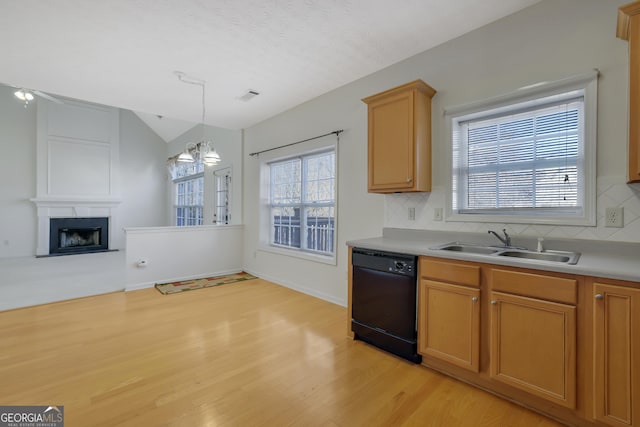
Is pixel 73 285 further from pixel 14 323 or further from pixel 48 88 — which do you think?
pixel 48 88

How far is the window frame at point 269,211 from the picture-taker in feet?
→ 12.2

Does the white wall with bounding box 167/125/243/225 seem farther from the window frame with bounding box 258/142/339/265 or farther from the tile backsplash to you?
the tile backsplash

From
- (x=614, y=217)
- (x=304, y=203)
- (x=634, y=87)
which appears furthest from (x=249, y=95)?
(x=614, y=217)

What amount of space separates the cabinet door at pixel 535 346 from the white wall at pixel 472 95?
725 millimetres

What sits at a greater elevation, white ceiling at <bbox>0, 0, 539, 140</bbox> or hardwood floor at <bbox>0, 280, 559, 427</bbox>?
white ceiling at <bbox>0, 0, 539, 140</bbox>

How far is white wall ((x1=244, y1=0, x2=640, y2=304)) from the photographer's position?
1915 mm

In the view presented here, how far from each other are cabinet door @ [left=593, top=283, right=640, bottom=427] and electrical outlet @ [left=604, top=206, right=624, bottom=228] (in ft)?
2.24

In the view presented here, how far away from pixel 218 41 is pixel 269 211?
289cm

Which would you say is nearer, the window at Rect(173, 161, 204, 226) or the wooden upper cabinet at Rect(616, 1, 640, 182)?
the wooden upper cabinet at Rect(616, 1, 640, 182)

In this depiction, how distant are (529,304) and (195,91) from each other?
412 cm

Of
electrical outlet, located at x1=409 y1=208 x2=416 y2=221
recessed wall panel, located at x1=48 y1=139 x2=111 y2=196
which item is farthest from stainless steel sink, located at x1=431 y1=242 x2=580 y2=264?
recessed wall panel, located at x1=48 y1=139 x2=111 y2=196

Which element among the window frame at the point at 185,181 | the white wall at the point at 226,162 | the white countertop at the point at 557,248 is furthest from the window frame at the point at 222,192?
the white countertop at the point at 557,248

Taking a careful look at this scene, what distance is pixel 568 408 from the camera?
162cm

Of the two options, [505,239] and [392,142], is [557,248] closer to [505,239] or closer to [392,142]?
[505,239]
